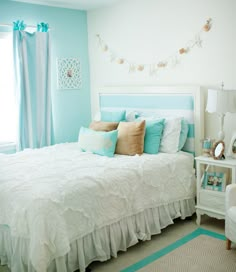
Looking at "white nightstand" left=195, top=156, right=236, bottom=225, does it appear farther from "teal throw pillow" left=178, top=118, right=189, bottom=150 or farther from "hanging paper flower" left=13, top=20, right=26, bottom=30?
"hanging paper flower" left=13, top=20, right=26, bottom=30

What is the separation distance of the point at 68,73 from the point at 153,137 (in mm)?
1721

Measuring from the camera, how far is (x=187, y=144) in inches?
153

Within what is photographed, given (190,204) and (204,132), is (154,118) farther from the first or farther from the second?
(190,204)

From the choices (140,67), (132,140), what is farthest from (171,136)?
(140,67)

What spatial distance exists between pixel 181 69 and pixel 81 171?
1675 mm

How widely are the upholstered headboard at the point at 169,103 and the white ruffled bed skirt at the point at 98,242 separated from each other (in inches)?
31.5

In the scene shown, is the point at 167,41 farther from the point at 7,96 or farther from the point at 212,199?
the point at 7,96

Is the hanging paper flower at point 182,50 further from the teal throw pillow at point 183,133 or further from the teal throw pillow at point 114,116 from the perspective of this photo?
the teal throw pillow at point 114,116

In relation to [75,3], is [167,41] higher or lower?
lower

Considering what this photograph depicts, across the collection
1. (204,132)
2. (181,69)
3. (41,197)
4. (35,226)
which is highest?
(181,69)

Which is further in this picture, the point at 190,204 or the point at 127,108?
the point at 127,108

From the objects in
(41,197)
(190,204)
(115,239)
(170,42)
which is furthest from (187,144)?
(41,197)

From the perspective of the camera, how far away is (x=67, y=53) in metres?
4.82

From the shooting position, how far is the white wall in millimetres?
3553
